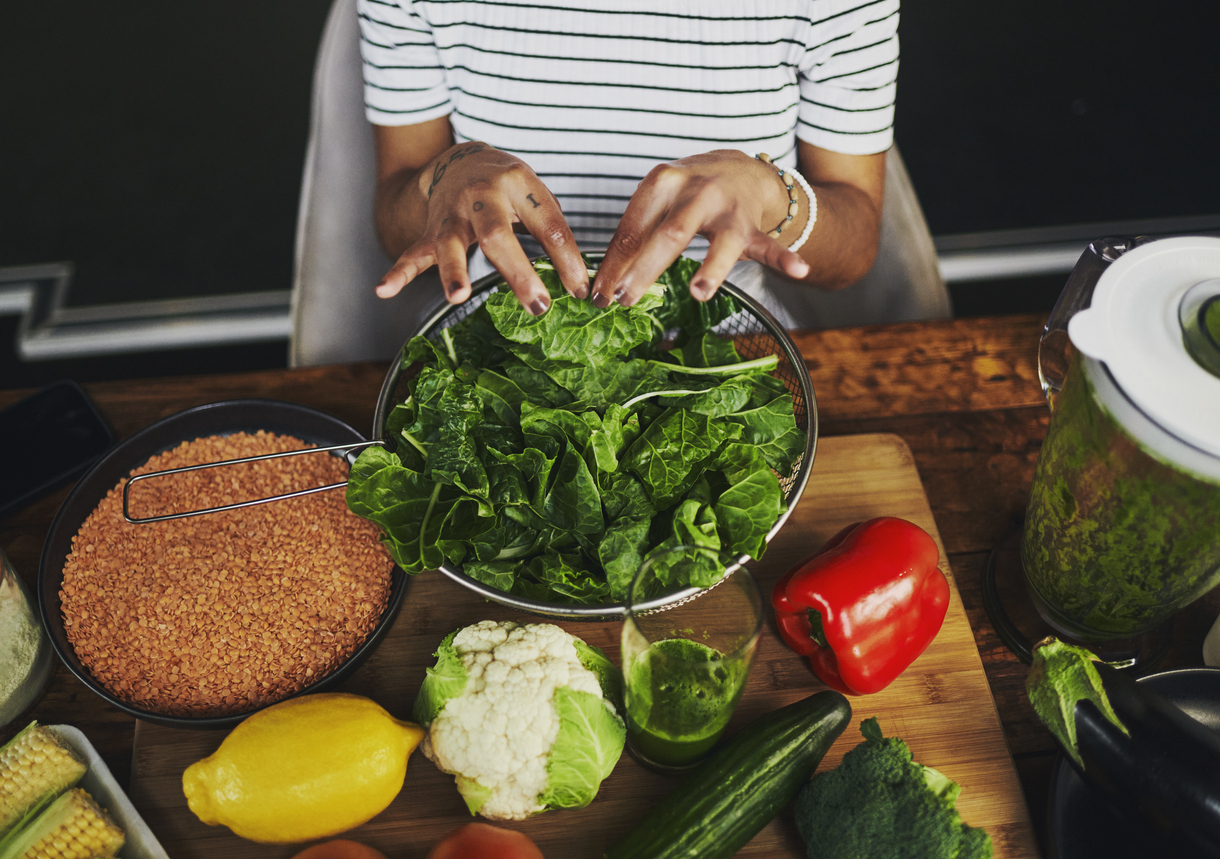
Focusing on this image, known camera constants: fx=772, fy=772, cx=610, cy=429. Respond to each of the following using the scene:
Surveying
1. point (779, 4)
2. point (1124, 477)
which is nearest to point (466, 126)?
point (779, 4)

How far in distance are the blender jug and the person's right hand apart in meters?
0.51

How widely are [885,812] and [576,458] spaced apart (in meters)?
0.46

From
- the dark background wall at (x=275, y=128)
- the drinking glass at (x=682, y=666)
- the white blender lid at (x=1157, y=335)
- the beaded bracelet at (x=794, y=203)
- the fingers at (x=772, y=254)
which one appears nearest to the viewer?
the white blender lid at (x=1157, y=335)

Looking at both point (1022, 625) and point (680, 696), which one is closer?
point (680, 696)

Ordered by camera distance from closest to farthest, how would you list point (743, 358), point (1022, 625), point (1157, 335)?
point (1157, 335) → point (1022, 625) → point (743, 358)

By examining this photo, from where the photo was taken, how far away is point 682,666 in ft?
2.35

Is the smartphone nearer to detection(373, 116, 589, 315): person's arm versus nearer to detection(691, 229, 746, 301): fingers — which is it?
detection(373, 116, 589, 315): person's arm

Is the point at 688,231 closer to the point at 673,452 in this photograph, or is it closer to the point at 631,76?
the point at 673,452

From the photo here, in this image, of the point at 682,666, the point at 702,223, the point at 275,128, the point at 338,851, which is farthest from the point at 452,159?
the point at 275,128

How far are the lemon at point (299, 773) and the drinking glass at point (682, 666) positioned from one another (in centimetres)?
25

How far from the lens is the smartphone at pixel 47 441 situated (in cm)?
101

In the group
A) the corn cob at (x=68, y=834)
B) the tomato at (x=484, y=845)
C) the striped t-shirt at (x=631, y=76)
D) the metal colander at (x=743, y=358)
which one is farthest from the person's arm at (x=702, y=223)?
the corn cob at (x=68, y=834)

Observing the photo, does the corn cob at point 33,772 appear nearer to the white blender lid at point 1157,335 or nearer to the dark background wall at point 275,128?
the white blender lid at point 1157,335

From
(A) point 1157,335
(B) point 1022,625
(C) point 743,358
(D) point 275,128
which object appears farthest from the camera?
(D) point 275,128
